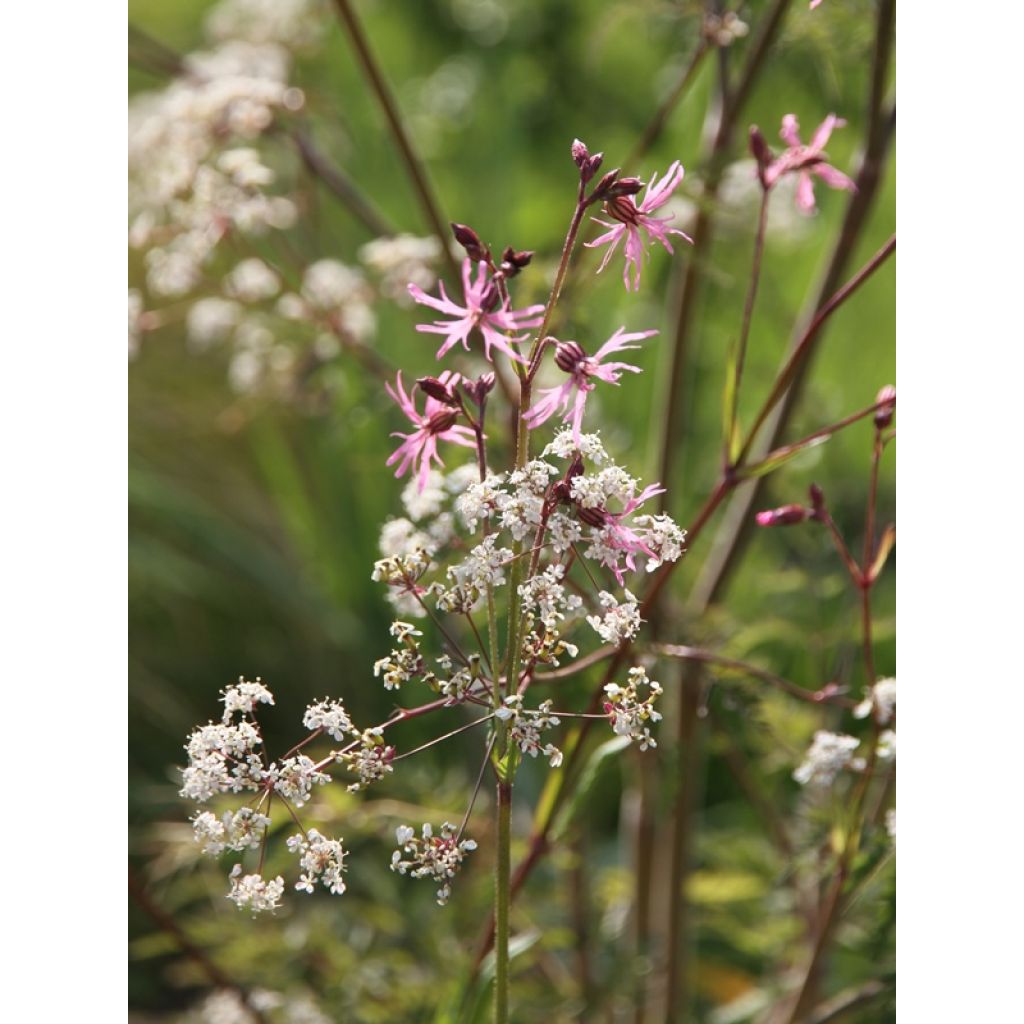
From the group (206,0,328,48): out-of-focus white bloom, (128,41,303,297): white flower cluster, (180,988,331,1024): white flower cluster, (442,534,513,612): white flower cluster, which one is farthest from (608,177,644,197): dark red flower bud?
(206,0,328,48): out-of-focus white bloom

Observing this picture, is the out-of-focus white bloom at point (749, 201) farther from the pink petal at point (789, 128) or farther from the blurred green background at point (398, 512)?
the pink petal at point (789, 128)

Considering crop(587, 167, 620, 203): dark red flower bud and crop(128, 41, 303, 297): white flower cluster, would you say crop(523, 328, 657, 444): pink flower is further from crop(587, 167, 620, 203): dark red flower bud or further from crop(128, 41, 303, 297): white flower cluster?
crop(128, 41, 303, 297): white flower cluster

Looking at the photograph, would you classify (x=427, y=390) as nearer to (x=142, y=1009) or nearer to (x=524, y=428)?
(x=524, y=428)

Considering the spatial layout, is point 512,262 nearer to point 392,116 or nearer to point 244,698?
point 244,698

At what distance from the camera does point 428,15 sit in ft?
6.45

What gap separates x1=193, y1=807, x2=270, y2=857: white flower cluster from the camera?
0.41 metres

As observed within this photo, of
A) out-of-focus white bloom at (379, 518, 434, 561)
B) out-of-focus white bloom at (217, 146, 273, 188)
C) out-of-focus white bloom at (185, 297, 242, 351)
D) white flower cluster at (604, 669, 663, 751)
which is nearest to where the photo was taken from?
white flower cluster at (604, 669, 663, 751)

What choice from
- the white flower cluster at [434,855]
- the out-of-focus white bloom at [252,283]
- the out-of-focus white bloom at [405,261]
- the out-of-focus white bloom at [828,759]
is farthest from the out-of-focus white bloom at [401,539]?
the out-of-focus white bloom at [252,283]

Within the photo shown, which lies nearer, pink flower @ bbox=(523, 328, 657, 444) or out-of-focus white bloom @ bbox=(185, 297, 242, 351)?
pink flower @ bbox=(523, 328, 657, 444)

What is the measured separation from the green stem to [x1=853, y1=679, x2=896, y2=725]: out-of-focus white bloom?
23cm
